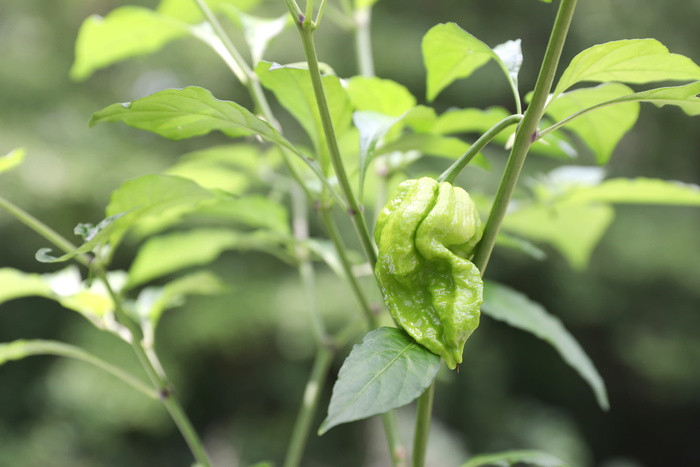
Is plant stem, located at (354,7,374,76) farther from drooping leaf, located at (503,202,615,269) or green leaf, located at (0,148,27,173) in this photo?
green leaf, located at (0,148,27,173)

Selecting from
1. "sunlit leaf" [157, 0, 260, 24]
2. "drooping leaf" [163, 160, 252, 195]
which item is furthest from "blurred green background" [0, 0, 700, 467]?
"sunlit leaf" [157, 0, 260, 24]

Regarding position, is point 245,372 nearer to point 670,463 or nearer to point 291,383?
point 291,383

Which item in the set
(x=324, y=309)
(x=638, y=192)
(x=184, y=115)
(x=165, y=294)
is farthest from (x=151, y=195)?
(x=324, y=309)

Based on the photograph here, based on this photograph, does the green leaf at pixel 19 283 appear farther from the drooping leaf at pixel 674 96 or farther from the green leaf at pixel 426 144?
the drooping leaf at pixel 674 96

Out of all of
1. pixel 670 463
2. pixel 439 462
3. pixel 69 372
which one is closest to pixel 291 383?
pixel 439 462

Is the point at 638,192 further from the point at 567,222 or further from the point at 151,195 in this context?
the point at 151,195

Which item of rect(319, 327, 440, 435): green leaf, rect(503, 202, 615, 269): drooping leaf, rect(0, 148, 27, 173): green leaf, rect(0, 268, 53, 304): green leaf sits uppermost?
rect(0, 148, 27, 173): green leaf
